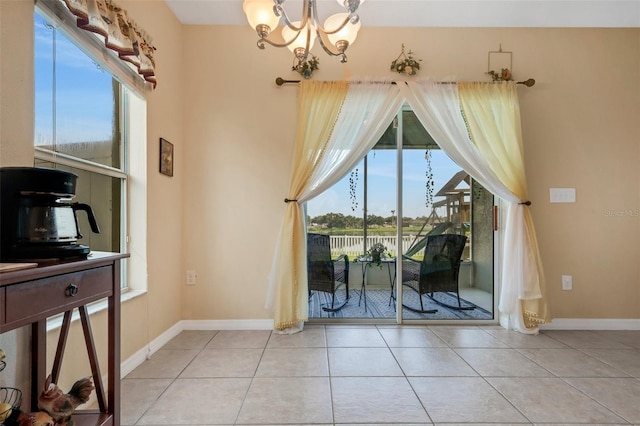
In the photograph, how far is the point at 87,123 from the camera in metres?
1.79

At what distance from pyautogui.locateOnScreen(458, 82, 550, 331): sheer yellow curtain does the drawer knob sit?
3015 mm

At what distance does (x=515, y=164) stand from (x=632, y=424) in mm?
1952

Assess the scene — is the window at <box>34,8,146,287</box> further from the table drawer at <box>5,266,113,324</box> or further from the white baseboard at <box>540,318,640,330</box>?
the white baseboard at <box>540,318,640,330</box>

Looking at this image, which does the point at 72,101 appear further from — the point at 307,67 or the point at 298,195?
the point at 307,67

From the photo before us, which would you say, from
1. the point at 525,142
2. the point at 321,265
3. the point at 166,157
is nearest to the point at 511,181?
the point at 525,142

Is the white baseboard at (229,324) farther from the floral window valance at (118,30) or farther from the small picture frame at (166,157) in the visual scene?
the floral window valance at (118,30)

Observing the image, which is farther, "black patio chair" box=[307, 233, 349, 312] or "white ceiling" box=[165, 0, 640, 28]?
"black patio chair" box=[307, 233, 349, 312]

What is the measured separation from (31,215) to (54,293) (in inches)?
11.3

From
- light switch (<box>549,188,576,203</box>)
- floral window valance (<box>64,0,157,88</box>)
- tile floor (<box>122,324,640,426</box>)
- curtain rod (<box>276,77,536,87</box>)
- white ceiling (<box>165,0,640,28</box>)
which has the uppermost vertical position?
white ceiling (<box>165,0,640,28</box>)

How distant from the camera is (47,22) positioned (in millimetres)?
1475

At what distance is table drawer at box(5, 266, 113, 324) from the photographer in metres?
0.86

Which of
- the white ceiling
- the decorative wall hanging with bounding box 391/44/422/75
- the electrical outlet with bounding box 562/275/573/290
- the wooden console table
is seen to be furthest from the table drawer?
the electrical outlet with bounding box 562/275/573/290

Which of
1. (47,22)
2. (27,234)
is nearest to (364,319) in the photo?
(27,234)

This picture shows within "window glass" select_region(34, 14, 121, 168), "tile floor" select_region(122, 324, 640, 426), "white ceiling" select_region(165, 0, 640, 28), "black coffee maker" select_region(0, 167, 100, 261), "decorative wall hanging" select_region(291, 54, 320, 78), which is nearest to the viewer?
"black coffee maker" select_region(0, 167, 100, 261)
